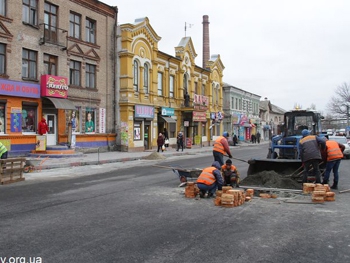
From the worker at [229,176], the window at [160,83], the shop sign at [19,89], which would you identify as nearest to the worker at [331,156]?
the worker at [229,176]

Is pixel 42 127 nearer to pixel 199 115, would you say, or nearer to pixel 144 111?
pixel 144 111

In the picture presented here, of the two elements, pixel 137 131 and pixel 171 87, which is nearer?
pixel 137 131

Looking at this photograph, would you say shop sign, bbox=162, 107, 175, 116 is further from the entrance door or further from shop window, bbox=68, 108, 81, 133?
the entrance door

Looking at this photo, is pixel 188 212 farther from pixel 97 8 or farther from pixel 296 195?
pixel 97 8

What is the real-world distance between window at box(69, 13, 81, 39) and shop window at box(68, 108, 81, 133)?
5318 mm

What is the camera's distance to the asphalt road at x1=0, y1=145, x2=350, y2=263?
16.2 feet

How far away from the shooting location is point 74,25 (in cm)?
2473

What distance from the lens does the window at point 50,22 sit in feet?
73.4

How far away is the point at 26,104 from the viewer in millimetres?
20672

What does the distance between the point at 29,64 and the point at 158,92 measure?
44.8 ft

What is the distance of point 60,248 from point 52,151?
56.4 ft

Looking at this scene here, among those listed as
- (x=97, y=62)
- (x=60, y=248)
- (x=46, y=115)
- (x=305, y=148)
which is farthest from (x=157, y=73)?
(x=60, y=248)

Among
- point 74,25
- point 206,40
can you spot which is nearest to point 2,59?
point 74,25

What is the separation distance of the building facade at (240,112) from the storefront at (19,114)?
3383cm
